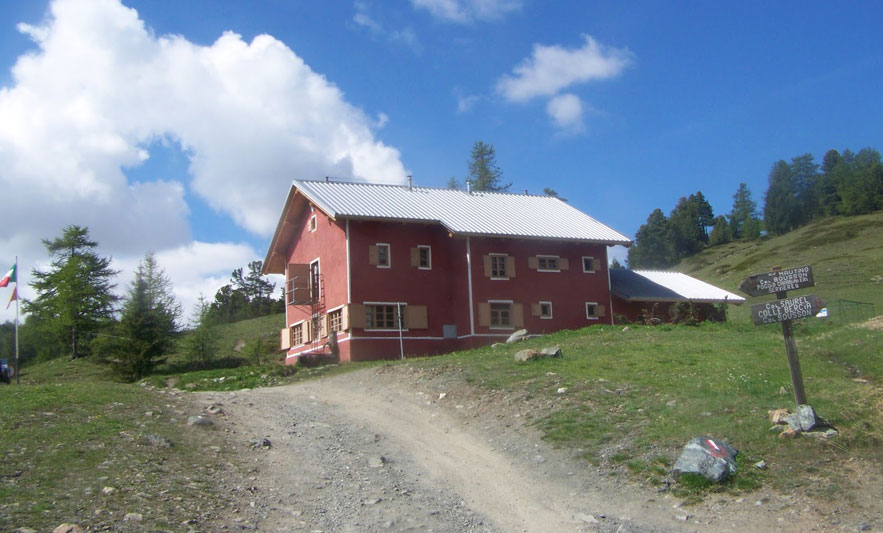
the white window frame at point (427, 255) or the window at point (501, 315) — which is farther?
the window at point (501, 315)

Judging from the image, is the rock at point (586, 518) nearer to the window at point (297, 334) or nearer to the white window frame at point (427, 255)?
the white window frame at point (427, 255)

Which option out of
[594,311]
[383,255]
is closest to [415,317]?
[383,255]

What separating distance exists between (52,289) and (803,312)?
53288 millimetres

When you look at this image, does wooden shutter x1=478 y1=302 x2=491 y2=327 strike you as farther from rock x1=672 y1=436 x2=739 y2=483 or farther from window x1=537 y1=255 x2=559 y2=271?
rock x1=672 y1=436 x2=739 y2=483

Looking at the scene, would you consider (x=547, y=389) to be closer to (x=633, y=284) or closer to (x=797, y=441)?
(x=797, y=441)

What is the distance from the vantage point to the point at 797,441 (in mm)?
11602

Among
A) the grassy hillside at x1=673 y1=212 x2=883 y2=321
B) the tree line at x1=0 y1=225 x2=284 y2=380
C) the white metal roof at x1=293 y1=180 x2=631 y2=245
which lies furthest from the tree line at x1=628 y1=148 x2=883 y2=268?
the white metal roof at x1=293 y1=180 x2=631 y2=245

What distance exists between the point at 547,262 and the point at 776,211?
10253 centimetres

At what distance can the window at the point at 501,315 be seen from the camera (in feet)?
112

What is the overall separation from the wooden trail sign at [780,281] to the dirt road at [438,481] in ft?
13.3

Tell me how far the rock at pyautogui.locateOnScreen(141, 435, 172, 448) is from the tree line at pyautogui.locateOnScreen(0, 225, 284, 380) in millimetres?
24029

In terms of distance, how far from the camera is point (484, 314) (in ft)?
110

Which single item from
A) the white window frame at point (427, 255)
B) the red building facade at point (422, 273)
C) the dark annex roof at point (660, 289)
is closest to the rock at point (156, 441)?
the red building facade at point (422, 273)

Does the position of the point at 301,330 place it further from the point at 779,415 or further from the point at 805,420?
the point at 805,420
